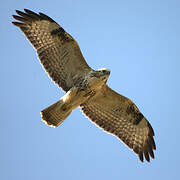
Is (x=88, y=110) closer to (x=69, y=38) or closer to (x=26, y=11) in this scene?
(x=69, y=38)

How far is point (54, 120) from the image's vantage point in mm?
8906

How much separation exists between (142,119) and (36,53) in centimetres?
349

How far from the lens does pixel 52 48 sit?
30.8 feet

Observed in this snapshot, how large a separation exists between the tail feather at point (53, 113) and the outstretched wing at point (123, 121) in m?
1.07

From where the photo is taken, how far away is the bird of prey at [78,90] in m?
8.92

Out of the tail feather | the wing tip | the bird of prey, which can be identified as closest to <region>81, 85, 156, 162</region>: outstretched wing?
the bird of prey

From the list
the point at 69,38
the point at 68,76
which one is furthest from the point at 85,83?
the point at 69,38

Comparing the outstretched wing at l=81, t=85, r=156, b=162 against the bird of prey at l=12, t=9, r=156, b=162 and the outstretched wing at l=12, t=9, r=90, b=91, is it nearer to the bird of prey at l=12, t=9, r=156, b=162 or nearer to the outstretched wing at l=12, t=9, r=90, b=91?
the bird of prey at l=12, t=9, r=156, b=162

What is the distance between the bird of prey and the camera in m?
8.92

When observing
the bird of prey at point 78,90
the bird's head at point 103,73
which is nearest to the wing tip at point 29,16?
the bird of prey at point 78,90

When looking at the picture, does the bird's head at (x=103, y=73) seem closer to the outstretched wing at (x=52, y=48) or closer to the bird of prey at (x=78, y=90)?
the bird of prey at (x=78, y=90)

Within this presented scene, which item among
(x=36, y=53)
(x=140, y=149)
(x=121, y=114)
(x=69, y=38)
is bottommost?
(x=140, y=149)

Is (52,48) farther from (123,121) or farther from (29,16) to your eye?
(123,121)

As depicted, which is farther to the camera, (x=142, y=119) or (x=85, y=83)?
(x=142, y=119)
